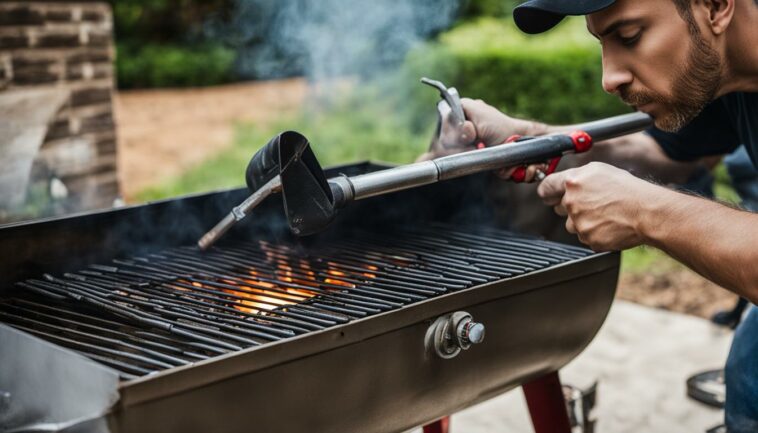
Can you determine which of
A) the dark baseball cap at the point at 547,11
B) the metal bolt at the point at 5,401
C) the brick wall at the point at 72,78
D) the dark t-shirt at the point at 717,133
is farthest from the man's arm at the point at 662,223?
the brick wall at the point at 72,78

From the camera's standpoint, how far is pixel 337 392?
5.88 ft

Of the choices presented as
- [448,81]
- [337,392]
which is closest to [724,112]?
[337,392]

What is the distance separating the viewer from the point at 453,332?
76.7 inches

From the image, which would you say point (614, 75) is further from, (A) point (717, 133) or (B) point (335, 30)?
(B) point (335, 30)

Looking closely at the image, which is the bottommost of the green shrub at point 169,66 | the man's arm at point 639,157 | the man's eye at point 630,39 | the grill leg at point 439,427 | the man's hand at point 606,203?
the green shrub at point 169,66

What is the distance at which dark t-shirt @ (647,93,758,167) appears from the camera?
258cm

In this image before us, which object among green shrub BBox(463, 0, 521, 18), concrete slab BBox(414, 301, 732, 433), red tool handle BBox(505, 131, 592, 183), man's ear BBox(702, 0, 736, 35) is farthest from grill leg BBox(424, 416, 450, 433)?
green shrub BBox(463, 0, 521, 18)

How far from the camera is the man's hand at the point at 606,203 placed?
2.06 meters

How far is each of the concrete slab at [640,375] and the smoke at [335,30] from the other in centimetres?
331

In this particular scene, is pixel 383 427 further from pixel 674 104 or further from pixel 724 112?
pixel 724 112

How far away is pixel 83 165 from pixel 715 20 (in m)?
3.63

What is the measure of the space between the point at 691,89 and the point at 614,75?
0.20 m

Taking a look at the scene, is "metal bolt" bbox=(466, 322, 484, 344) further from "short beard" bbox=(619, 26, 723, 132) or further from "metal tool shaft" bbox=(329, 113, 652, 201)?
"short beard" bbox=(619, 26, 723, 132)

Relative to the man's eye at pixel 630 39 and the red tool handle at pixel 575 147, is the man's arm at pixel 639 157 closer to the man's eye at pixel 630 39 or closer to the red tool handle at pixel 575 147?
the red tool handle at pixel 575 147
